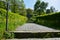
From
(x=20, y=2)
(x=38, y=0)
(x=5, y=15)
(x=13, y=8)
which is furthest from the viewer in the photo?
(x=38, y=0)

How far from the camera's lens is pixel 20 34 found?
10000 millimetres

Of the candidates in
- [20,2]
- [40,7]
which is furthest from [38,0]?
[20,2]

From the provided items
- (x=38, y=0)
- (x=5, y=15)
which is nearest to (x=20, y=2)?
(x=38, y=0)

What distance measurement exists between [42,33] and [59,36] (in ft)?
3.93

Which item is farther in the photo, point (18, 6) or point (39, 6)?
point (39, 6)

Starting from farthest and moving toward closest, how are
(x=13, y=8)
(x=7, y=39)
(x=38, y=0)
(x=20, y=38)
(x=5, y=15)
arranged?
(x=38, y=0) → (x=13, y=8) → (x=5, y=15) → (x=20, y=38) → (x=7, y=39)

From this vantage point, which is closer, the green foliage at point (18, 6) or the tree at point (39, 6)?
the green foliage at point (18, 6)

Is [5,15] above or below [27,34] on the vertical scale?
above

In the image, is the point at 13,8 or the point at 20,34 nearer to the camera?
the point at 20,34

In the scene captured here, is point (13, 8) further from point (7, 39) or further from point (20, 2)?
point (7, 39)

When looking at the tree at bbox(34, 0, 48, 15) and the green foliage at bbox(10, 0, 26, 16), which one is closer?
the green foliage at bbox(10, 0, 26, 16)

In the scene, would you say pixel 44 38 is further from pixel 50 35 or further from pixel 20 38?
pixel 20 38

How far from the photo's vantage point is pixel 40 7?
72688 millimetres

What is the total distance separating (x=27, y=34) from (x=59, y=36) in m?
2.16
